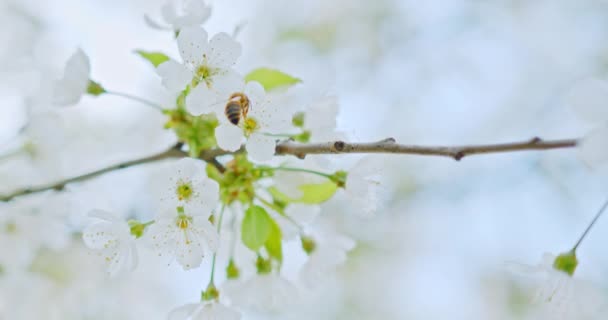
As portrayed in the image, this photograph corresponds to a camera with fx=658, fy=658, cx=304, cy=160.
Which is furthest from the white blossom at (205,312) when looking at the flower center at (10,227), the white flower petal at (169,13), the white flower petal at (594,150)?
the flower center at (10,227)

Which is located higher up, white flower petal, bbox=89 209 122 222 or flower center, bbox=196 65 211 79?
flower center, bbox=196 65 211 79

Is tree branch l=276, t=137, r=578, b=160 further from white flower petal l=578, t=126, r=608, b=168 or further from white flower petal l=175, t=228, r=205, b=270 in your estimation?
white flower petal l=175, t=228, r=205, b=270

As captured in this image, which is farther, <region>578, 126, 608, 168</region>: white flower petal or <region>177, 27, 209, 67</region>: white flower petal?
<region>177, 27, 209, 67</region>: white flower petal

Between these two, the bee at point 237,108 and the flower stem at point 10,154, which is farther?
the flower stem at point 10,154

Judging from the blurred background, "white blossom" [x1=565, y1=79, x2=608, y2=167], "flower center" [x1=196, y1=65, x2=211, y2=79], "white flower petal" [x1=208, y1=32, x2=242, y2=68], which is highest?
"white blossom" [x1=565, y1=79, x2=608, y2=167]

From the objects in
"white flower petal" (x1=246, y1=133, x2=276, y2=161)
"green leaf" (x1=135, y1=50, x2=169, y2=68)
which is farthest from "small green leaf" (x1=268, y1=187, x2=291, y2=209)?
"green leaf" (x1=135, y1=50, x2=169, y2=68)

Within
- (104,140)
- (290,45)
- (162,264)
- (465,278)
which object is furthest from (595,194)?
(104,140)

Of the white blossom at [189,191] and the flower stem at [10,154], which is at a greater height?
the white blossom at [189,191]

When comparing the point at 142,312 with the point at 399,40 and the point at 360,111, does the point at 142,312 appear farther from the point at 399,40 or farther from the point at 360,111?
the point at 399,40

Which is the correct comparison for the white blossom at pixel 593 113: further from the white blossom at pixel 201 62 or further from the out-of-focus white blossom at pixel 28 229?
the out-of-focus white blossom at pixel 28 229
